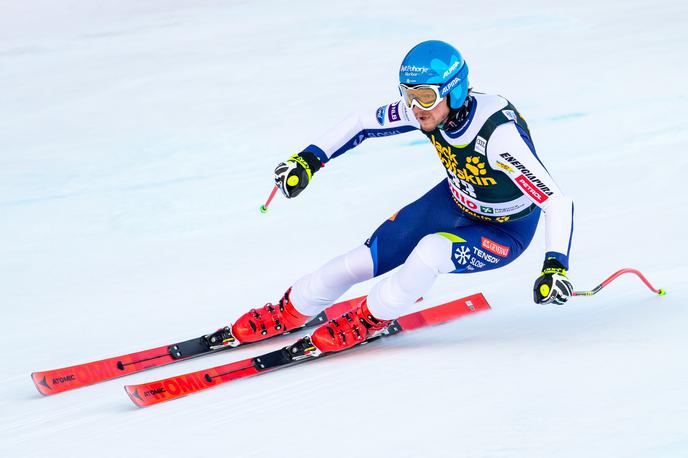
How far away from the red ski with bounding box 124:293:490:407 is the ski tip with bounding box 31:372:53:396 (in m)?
0.54

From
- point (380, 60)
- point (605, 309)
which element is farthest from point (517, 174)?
point (380, 60)

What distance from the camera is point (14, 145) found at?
777cm

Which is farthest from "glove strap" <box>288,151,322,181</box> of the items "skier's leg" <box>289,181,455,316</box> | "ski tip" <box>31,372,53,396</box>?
"ski tip" <box>31,372,53,396</box>

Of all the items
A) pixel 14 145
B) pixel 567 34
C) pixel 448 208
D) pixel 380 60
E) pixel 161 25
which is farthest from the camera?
pixel 161 25

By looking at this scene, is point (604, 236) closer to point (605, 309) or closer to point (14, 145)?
point (605, 309)

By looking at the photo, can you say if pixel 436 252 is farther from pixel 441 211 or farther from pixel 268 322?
pixel 268 322

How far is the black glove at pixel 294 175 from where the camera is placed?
3.94 metres

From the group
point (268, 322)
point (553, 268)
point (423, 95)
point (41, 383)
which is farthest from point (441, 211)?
point (41, 383)

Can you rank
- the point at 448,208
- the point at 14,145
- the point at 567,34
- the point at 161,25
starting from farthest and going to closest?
the point at 161,25, the point at 567,34, the point at 14,145, the point at 448,208

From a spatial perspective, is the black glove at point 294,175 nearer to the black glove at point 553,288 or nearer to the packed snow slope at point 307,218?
the packed snow slope at point 307,218

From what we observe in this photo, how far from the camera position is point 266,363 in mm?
3781

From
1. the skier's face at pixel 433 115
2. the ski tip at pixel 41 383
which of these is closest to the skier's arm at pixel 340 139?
the skier's face at pixel 433 115

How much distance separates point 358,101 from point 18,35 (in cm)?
460

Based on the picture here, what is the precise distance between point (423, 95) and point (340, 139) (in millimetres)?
637
